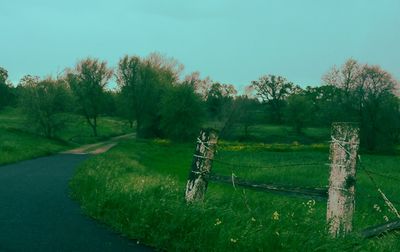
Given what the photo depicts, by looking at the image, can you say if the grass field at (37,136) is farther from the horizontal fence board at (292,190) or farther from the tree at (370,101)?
the tree at (370,101)

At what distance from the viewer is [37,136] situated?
188 ft

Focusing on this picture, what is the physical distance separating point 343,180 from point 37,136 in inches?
2150

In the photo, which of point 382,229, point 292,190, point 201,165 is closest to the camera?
point 382,229

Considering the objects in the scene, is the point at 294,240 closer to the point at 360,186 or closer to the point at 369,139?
the point at 360,186

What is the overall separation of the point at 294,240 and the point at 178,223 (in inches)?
87.6

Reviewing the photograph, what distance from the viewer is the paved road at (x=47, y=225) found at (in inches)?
332

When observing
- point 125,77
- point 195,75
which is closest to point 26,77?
point 125,77

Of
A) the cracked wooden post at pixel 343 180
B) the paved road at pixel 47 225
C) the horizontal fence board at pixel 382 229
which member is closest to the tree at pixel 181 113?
the paved road at pixel 47 225

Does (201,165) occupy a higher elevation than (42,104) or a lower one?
lower

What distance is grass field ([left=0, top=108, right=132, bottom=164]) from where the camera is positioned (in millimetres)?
33434

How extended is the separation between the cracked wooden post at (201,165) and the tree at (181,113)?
5863 centimetres

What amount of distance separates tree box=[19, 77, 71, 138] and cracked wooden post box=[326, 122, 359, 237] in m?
56.2

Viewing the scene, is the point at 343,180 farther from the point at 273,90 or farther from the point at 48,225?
the point at 273,90

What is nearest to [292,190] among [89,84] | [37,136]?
[37,136]
